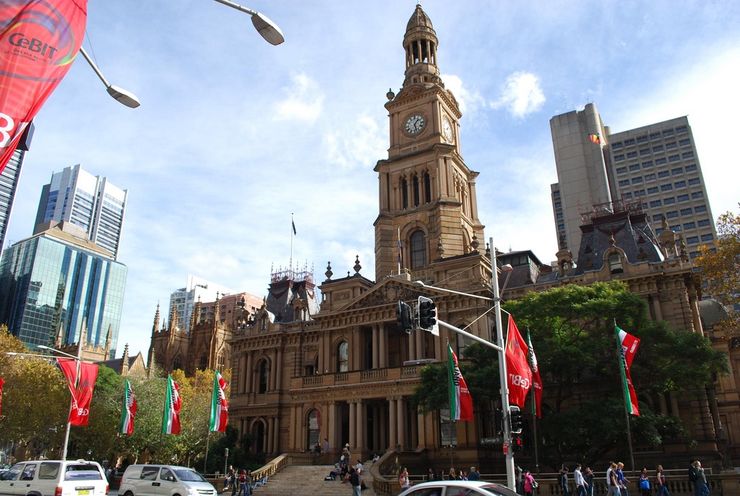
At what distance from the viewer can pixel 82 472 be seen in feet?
71.0

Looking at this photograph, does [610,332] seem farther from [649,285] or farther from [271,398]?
[271,398]

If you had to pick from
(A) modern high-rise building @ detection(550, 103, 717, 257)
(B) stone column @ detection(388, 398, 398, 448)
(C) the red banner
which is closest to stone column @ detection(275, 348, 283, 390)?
(B) stone column @ detection(388, 398, 398, 448)

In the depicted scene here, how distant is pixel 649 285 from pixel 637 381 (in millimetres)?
10529

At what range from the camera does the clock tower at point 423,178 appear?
176 feet

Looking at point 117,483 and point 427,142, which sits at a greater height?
point 427,142

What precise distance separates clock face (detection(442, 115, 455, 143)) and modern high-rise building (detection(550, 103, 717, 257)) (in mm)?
50955

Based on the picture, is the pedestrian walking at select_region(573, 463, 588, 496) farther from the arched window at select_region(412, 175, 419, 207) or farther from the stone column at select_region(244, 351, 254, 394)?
the stone column at select_region(244, 351, 254, 394)

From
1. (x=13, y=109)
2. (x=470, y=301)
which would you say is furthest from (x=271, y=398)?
(x=13, y=109)

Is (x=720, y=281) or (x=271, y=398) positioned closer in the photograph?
(x=720, y=281)

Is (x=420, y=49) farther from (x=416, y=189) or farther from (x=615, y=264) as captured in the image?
(x=615, y=264)

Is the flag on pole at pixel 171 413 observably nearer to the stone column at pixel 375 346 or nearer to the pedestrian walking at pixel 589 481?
the stone column at pixel 375 346

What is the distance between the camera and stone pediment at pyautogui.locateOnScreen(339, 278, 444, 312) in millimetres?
46219

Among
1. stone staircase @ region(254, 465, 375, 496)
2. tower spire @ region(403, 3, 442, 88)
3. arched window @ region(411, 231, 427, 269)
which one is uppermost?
tower spire @ region(403, 3, 442, 88)

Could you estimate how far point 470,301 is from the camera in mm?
45094
